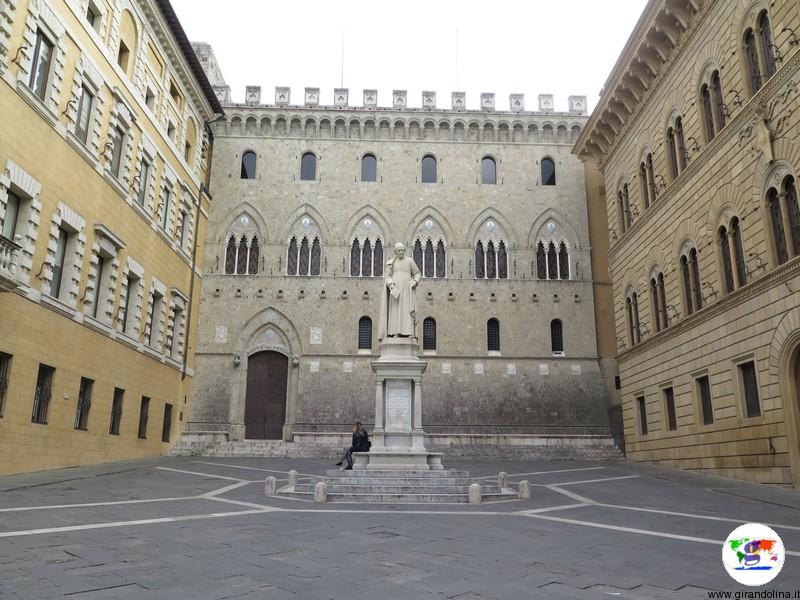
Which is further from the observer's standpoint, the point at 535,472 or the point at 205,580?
the point at 535,472

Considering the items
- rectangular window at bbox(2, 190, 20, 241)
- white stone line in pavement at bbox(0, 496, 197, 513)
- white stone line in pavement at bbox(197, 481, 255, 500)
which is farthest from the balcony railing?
white stone line in pavement at bbox(197, 481, 255, 500)

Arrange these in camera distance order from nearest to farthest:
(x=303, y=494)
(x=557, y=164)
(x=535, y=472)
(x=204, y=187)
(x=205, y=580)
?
(x=205, y=580) < (x=303, y=494) < (x=535, y=472) < (x=204, y=187) < (x=557, y=164)

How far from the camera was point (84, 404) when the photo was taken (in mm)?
19266

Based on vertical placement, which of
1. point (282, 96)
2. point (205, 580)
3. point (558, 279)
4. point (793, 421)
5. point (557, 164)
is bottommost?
point (205, 580)

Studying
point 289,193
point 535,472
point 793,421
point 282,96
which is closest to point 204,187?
point 289,193

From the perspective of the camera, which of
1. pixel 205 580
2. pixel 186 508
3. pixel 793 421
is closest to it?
pixel 205 580

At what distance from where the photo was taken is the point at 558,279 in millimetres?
30938

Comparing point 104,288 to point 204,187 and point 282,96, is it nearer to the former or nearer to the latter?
point 204,187

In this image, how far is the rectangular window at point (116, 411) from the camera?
69.5ft

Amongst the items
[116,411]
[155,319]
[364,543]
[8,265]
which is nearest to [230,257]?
[155,319]

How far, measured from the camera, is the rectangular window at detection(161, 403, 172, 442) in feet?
83.5

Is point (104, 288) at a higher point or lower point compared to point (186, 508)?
higher

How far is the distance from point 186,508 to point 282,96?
25.7m

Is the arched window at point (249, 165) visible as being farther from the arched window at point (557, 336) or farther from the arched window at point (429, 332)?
the arched window at point (557, 336)
